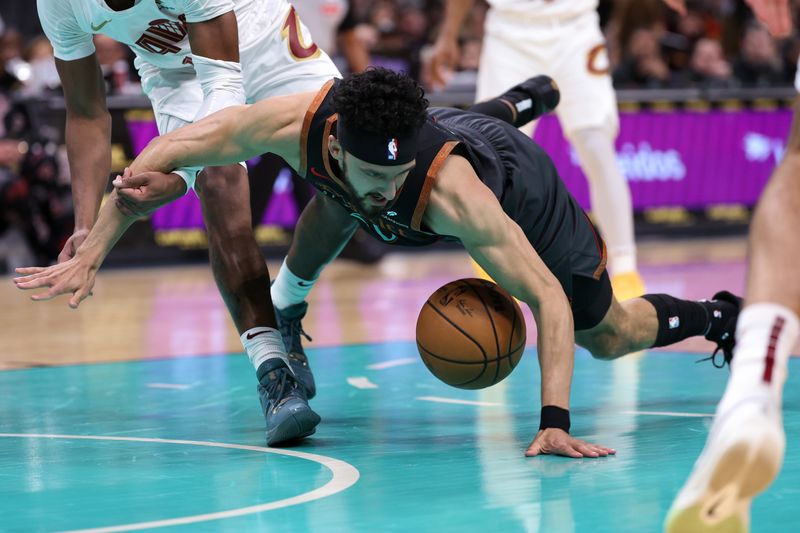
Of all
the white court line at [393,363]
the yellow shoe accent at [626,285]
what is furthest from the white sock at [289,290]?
the yellow shoe accent at [626,285]

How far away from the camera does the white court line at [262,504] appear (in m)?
3.37

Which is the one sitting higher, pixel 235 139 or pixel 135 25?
pixel 135 25

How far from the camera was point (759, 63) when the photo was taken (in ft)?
48.4

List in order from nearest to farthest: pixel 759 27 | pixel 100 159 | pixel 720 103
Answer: pixel 100 159, pixel 720 103, pixel 759 27

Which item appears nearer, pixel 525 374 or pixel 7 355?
pixel 525 374

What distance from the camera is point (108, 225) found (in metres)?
4.22

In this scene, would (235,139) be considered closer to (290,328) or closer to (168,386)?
(290,328)

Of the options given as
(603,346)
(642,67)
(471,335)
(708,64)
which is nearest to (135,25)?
(471,335)

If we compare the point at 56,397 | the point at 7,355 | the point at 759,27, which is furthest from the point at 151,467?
the point at 759,27

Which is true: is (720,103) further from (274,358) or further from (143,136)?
(274,358)

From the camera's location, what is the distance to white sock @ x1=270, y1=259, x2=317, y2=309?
5.44 m

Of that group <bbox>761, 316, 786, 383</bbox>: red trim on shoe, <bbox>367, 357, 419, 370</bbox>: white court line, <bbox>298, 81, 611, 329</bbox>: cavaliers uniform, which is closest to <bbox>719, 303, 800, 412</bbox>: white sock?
<bbox>761, 316, 786, 383</bbox>: red trim on shoe

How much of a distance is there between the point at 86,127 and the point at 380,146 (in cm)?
172

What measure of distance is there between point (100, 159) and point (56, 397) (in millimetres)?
1010
